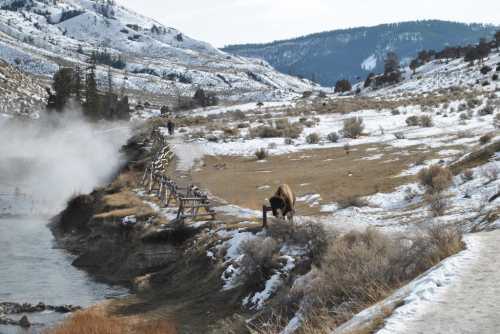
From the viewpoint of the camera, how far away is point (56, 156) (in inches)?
2384

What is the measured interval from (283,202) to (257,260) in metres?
2.39

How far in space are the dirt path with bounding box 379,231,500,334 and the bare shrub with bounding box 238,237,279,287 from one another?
8.13 meters

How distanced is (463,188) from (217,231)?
26.8 feet

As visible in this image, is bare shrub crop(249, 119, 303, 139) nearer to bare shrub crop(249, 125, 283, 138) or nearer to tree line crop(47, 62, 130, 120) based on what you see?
bare shrub crop(249, 125, 283, 138)

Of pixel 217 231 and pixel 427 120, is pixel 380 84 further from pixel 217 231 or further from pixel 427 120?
pixel 217 231

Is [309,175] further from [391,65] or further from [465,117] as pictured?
[391,65]

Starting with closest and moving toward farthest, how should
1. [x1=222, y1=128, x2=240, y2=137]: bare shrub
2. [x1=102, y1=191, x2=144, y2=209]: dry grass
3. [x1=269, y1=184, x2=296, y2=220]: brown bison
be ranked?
[x1=269, y1=184, x2=296, y2=220]: brown bison < [x1=102, y1=191, x2=144, y2=209]: dry grass < [x1=222, y1=128, x2=240, y2=137]: bare shrub

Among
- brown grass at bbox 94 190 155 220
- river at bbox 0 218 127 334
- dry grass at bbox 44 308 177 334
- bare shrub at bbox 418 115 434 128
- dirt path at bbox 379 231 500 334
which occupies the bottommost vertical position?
river at bbox 0 218 127 334

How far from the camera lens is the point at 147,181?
3488 centimetres

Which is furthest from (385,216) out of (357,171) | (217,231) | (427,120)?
(427,120)

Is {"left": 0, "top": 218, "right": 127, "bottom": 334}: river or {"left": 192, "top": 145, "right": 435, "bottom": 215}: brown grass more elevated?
{"left": 192, "top": 145, "right": 435, "bottom": 215}: brown grass

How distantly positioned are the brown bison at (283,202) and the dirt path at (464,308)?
9.70m

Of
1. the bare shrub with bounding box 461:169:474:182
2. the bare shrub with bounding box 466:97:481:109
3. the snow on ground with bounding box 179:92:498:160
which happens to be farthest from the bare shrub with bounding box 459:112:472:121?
the bare shrub with bounding box 461:169:474:182

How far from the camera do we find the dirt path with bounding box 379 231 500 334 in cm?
635
